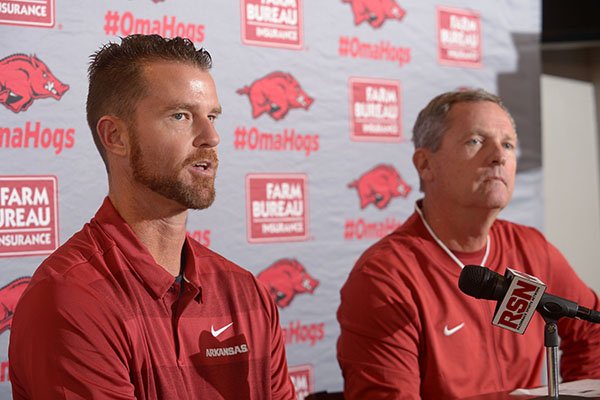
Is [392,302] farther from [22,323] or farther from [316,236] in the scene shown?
[22,323]

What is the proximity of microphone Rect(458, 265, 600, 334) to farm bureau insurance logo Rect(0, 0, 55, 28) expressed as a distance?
1185mm

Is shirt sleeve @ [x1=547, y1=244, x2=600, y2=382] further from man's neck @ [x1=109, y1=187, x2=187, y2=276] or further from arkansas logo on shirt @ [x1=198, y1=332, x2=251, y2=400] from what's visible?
man's neck @ [x1=109, y1=187, x2=187, y2=276]

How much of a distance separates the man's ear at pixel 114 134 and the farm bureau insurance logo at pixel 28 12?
0.48 metres

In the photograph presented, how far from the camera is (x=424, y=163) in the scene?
2.40 meters

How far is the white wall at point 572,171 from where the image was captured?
4.09 m

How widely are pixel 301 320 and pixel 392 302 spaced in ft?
1.88

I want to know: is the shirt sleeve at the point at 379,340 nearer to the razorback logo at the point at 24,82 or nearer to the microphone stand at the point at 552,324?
the microphone stand at the point at 552,324

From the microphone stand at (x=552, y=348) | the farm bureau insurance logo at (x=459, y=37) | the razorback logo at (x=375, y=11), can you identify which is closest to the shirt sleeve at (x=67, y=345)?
the microphone stand at (x=552, y=348)

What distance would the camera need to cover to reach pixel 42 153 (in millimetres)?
2053

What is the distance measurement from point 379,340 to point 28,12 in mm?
1140

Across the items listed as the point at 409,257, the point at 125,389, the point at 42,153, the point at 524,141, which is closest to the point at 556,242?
the point at 524,141

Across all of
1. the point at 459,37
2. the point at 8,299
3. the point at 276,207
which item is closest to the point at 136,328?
the point at 8,299

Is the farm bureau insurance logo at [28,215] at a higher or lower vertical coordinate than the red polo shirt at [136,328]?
higher

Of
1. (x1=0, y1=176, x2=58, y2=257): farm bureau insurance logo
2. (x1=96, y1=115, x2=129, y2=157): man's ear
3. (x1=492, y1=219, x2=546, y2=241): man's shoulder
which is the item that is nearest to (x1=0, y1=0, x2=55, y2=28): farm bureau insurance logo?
(x1=0, y1=176, x2=58, y2=257): farm bureau insurance logo
